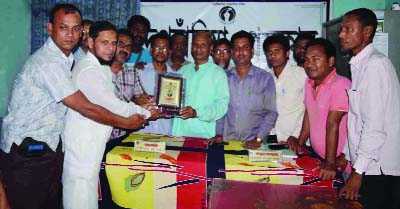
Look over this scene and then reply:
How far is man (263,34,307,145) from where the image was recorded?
3.33 meters

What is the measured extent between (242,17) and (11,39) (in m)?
4.39

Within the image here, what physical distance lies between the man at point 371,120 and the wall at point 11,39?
18.8 ft

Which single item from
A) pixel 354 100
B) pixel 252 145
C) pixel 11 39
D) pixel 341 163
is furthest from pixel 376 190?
pixel 11 39

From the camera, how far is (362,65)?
2148mm

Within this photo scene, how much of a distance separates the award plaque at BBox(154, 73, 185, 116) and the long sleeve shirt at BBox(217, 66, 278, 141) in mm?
542

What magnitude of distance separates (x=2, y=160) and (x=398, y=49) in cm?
436

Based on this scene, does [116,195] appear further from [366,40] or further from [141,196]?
[366,40]

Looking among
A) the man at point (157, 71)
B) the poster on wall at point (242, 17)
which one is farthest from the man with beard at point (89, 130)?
the poster on wall at point (242, 17)

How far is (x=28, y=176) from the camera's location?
94.5 inches

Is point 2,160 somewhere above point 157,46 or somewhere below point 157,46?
below

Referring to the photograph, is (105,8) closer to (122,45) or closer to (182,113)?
(122,45)

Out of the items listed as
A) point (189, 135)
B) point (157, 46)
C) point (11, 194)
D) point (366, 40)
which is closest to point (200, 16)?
point (157, 46)

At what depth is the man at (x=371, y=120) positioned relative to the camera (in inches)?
78.5

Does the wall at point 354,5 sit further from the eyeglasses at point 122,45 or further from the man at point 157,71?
the eyeglasses at point 122,45
